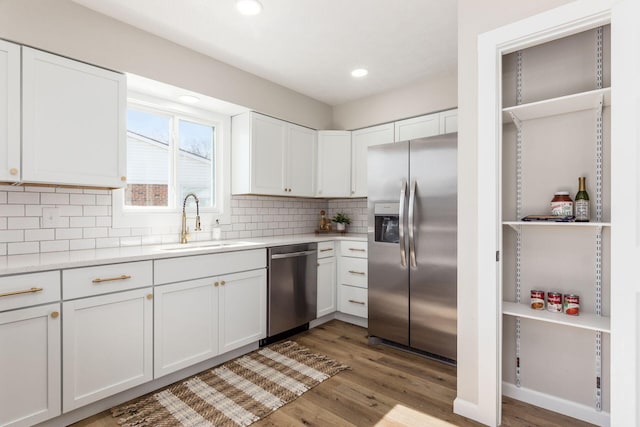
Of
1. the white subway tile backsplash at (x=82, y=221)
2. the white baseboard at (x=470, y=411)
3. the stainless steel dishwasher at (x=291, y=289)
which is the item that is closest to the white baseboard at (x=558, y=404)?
the white baseboard at (x=470, y=411)

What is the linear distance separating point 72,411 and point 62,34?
2.29 m

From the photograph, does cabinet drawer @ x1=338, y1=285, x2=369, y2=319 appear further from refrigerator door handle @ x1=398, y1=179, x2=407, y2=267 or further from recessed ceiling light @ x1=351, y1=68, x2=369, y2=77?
recessed ceiling light @ x1=351, y1=68, x2=369, y2=77

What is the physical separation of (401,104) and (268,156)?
1581 millimetres

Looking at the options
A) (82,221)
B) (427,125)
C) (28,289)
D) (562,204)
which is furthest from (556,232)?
(82,221)

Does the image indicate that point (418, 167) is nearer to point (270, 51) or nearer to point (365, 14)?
point (365, 14)

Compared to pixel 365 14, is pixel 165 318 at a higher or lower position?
lower

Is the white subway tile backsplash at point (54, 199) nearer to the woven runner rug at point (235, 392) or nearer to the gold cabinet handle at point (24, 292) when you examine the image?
the gold cabinet handle at point (24, 292)

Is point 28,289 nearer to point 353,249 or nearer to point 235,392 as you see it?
point 235,392

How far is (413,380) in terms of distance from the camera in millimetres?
2398

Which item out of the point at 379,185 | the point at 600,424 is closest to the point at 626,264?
the point at 600,424

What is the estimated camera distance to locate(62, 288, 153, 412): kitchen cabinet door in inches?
72.7

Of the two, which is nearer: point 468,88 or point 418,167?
point 468,88

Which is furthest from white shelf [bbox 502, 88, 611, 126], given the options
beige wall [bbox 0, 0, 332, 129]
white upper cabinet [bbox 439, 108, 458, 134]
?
beige wall [bbox 0, 0, 332, 129]

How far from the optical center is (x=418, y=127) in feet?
11.6
